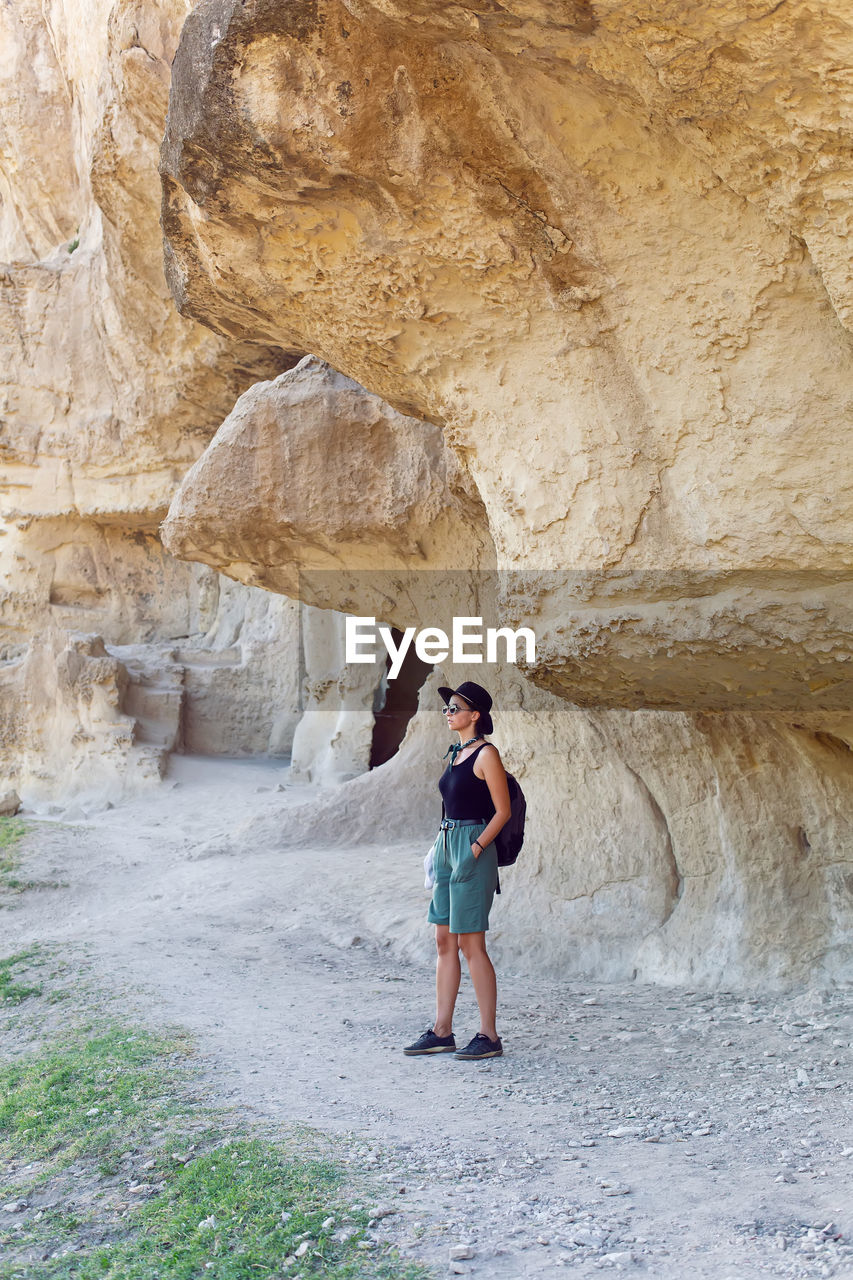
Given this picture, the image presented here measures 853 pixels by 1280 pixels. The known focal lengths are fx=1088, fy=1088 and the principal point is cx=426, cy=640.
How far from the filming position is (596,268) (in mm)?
3512

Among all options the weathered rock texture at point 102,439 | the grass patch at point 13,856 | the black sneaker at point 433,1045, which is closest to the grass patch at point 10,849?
the grass patch at point 13,856

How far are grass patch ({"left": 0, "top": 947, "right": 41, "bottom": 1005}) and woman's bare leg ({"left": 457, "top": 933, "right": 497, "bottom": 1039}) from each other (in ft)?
8.31

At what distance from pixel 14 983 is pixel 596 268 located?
4.36 meters

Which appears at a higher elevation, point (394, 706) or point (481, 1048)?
point (394, 706)

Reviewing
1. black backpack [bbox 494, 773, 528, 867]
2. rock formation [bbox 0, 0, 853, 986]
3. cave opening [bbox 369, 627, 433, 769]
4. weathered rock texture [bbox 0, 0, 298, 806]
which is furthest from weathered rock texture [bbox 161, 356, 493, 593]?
weathered rock texture [bbox 0, 0, 298, 806]

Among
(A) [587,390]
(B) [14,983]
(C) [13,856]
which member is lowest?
(B) [14,983]

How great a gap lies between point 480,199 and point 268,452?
2985mm

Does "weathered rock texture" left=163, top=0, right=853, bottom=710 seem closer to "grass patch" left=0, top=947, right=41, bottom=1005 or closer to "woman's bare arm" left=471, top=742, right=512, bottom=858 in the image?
"woman's bare arm" left=471, top=742, right=512, bottom=858

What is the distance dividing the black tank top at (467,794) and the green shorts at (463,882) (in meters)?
0.05

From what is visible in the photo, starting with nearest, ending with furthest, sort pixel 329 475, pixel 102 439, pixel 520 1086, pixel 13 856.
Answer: pixel 520 1086
pixel 329 475
pixel 13 856
pixel 102 439

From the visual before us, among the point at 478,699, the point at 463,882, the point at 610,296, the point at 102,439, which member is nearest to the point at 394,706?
the point at 102,439

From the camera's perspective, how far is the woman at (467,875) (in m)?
3.72

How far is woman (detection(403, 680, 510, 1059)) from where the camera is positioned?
3.72 m

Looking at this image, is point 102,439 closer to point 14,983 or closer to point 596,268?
point 14,983
